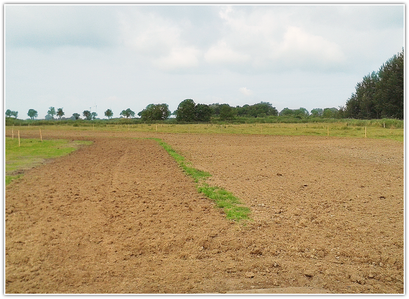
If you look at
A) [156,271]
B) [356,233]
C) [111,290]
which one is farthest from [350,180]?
[111,290]

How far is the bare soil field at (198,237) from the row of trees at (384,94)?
1666 inches

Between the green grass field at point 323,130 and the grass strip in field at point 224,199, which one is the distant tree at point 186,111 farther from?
the grass strip in field at point 224,199

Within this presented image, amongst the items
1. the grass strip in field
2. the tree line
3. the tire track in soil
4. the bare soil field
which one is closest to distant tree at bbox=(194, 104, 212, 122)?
the tree line

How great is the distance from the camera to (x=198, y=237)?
4684 millimetres

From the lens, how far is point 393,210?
613 centimetres

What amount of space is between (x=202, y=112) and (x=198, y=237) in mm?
53892

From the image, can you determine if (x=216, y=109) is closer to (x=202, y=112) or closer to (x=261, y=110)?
(x=202, y=112)

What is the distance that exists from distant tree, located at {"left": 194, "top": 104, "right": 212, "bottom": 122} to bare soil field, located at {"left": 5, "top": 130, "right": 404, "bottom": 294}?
49112 mm

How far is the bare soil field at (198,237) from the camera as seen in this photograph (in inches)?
137

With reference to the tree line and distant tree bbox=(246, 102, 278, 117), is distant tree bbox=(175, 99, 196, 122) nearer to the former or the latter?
the tree line

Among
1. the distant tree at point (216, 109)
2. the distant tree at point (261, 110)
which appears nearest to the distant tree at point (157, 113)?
the distant tree at point (216, 109)

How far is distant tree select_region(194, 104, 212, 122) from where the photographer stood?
2265 inches

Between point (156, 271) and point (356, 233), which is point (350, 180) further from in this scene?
point (156, 271)

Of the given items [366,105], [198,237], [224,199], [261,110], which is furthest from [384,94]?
[198,237]
